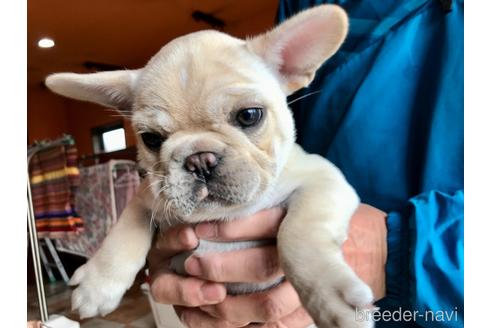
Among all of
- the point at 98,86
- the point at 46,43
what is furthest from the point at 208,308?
the point at 46,43

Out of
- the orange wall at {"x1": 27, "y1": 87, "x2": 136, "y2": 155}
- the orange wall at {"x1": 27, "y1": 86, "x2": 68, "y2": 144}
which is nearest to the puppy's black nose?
the orange wall at {"x1": 27, "y1": 87, "x2": 136, "y2": 155}

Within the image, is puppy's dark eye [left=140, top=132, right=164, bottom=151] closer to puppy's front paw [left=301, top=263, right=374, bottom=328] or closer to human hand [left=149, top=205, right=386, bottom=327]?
human hand [left=149, top=205, right=386, bottom=327]

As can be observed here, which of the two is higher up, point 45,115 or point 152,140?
point 45,115

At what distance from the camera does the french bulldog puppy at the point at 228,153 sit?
66 centimetres

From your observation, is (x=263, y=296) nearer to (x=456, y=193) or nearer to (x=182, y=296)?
(x=182, y=296)

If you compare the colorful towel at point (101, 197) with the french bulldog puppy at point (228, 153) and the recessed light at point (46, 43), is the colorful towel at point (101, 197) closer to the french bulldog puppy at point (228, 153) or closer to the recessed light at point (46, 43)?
the french bulldog puppy at point (228, 153)

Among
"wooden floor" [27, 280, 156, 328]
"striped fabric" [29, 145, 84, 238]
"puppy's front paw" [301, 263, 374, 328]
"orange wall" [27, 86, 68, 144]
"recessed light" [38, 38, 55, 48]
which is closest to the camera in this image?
"puppy's front paw" [301, 263, 374, 328]

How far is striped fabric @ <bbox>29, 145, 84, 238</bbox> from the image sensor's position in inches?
117

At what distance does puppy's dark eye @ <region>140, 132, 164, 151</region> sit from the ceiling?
3361mm

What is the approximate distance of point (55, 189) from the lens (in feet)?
10.0

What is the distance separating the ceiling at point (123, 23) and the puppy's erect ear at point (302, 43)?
10.6ft

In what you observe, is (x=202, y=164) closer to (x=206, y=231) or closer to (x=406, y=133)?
(x=206, y=231)

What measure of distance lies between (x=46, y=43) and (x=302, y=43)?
5.05 meters
